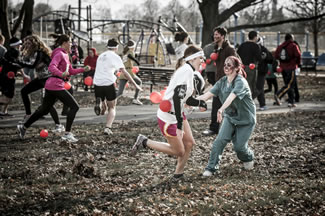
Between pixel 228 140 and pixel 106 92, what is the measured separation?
3.50 meters

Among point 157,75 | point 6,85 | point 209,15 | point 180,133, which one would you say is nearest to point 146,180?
point 180,133

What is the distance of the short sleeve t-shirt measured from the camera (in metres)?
9.23

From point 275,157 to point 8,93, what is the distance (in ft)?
22.8

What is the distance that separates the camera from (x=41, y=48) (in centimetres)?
917

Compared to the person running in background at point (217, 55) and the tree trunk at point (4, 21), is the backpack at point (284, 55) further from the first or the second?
the tree trunk at point (4, 21)

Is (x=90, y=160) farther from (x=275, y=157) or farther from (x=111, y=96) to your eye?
(x=275, y=157)

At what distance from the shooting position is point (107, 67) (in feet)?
30.4

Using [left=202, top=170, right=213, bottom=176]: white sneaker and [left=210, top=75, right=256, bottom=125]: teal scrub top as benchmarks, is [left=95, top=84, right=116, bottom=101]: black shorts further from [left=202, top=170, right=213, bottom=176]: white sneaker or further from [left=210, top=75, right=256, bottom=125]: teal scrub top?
[left=202, top=170, right=213, bottom=176]: white sneaker

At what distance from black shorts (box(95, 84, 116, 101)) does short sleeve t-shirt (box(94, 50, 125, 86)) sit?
8 cm

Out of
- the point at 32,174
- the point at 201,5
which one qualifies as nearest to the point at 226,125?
the point at 32,174

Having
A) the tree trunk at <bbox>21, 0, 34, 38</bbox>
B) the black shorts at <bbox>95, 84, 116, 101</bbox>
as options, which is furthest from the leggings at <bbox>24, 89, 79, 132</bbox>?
the tree trunk at <bbox>21, 0, 34, 38</bbox>

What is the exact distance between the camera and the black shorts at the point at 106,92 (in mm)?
9344

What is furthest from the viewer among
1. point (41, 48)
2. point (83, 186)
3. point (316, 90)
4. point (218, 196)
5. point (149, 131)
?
point (316, 90)

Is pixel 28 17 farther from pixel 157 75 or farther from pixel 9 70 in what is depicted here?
pixel 9 70
